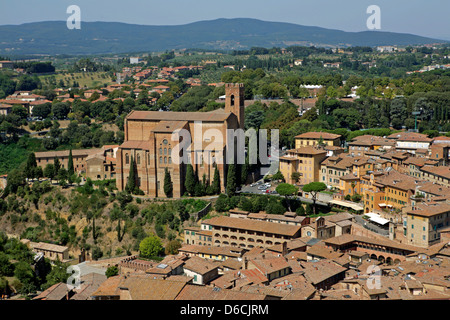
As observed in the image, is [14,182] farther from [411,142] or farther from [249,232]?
[411,142]

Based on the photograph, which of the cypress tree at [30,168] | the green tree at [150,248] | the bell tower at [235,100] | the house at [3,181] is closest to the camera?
the green tree at [150,248]

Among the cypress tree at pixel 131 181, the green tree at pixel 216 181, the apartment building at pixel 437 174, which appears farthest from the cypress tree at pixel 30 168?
the apartment building at pixel 437 174

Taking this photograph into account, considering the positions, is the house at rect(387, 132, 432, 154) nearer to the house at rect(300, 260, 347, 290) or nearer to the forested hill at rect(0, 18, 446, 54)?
the house at rect(300, 260, 347, 290)

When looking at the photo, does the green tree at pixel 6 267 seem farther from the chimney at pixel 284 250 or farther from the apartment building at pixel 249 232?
the chimney at pixel 284 250

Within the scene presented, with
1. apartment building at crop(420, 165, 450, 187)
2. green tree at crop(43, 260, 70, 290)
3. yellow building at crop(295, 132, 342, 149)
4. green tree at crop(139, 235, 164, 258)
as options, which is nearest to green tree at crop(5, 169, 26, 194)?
green tree at crop(43, 260, 70, 290)

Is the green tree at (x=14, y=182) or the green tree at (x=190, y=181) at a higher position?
the green tree at (x=190, y=181)
